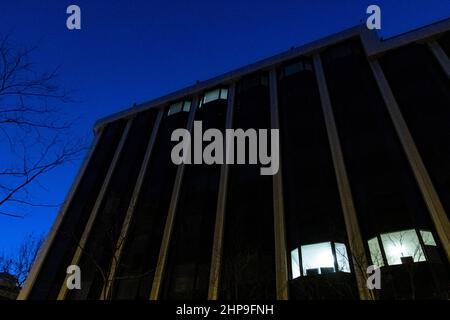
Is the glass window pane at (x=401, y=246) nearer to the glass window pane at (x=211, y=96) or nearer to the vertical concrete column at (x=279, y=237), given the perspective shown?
the vertical concrete column at (x=279, y=237)

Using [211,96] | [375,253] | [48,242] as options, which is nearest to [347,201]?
[375,253]

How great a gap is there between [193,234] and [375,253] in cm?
1186

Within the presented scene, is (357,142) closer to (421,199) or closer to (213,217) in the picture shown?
(421,199)

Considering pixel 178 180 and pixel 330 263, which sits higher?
pixel 178 180

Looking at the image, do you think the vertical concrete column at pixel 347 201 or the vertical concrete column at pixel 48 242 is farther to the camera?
the vertical concrete column at pixel 48 242

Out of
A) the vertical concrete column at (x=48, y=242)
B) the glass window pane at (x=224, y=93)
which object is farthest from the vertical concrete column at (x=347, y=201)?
the vertical concrete column at (x=48, y=242)

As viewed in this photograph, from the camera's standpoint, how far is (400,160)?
18172 millimetres

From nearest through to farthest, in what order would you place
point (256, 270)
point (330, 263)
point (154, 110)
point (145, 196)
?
1. point (330, 263)
2. point (256, 270)
3. point (145, 196)
4. point (154, 110)

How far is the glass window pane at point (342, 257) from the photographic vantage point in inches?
627

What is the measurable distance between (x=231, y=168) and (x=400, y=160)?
11.7m

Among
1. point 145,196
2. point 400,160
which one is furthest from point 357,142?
point 145,196

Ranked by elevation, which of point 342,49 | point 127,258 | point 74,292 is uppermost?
point 342,49

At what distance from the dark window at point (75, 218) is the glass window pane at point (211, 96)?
10800mm

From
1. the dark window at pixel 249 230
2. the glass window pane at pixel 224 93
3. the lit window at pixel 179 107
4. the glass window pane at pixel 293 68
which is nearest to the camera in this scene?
the dark window at pixel 249 230
